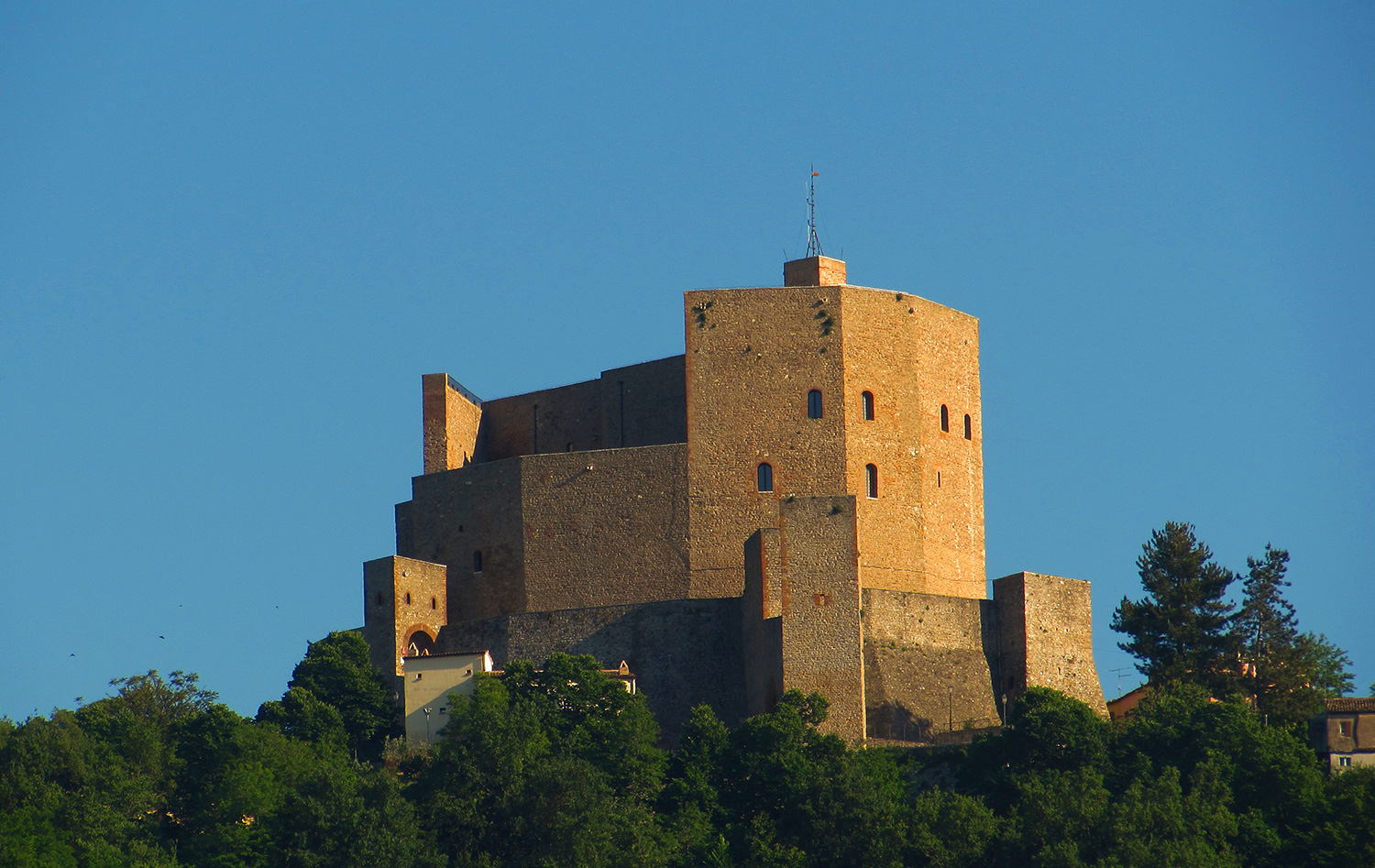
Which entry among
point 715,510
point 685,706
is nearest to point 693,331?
point 715,510

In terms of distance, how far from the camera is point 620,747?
211 feet

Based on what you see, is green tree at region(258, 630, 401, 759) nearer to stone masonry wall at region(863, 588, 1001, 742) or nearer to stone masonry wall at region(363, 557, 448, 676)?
stone masonry wall at region(363, 557, 448, 676)

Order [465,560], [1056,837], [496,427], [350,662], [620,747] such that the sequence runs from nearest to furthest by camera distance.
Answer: [1056,837] → [620,747] → [350,662] → [465,560] → [496,427]

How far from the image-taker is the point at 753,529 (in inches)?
2827

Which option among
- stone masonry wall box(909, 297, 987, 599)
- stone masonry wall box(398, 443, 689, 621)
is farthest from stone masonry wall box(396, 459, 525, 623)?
stone masonry wall box(909, 297, 987, 599)

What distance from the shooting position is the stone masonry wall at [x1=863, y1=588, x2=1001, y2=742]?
2687 inches

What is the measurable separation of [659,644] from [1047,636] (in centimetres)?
1047

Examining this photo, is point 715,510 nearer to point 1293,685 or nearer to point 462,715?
point 462,715

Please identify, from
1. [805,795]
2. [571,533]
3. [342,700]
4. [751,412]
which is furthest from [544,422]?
[805,795]

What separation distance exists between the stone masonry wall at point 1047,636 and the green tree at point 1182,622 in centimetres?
145

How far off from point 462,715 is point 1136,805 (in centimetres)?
A: 1707

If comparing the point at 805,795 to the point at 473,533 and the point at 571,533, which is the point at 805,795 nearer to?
the point at 571,533

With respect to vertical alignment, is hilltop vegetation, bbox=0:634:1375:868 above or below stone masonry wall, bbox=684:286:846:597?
below

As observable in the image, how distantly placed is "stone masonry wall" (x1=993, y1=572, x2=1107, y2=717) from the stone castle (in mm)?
67
